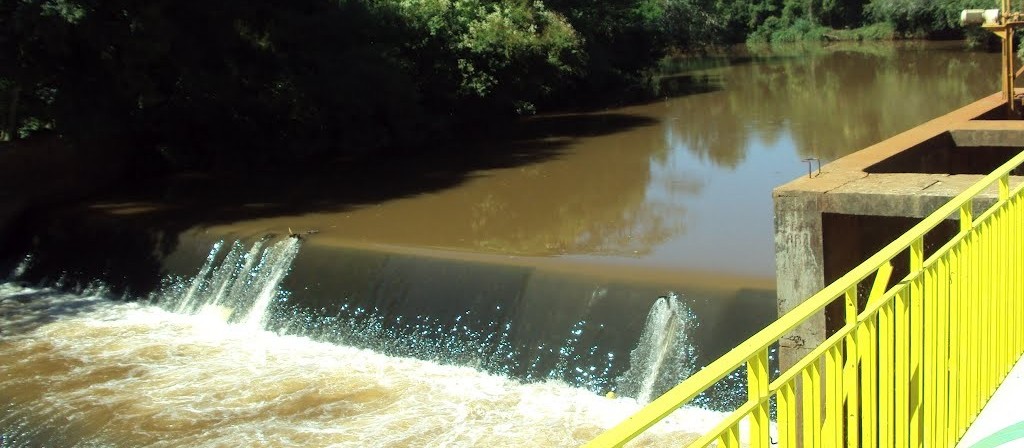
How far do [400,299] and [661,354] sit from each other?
10.8ft

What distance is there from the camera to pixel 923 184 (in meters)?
7.19

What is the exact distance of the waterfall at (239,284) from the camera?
500 inches

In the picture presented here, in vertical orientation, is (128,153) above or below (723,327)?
above

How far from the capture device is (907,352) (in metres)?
3.85

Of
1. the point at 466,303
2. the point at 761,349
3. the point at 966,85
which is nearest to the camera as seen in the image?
the point at 761,349

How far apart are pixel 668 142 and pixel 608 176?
3877 millimetres

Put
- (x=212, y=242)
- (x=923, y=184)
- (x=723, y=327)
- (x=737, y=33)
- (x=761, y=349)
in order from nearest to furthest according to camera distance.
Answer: (x=761, y=349)
(x=923, y=184)
(x=723, y=327)
(x=212, y=242)
(x=737, y=33)

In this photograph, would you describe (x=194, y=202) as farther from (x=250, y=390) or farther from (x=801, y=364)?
(x=801, y=364)

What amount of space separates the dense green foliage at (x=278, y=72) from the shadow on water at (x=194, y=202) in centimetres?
84

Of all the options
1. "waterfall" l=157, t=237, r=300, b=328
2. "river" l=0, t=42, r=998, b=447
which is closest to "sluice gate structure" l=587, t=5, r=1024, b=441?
"river" l=0, t=42, r=998, b=447

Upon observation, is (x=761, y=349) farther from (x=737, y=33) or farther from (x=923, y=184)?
(x=737, y=33)

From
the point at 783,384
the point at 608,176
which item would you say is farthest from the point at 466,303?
the point at 783,384

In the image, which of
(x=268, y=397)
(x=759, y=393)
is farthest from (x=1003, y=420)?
(x=268, y=397)

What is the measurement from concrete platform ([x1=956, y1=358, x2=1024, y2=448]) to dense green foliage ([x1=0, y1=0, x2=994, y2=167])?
13941 millimetres
